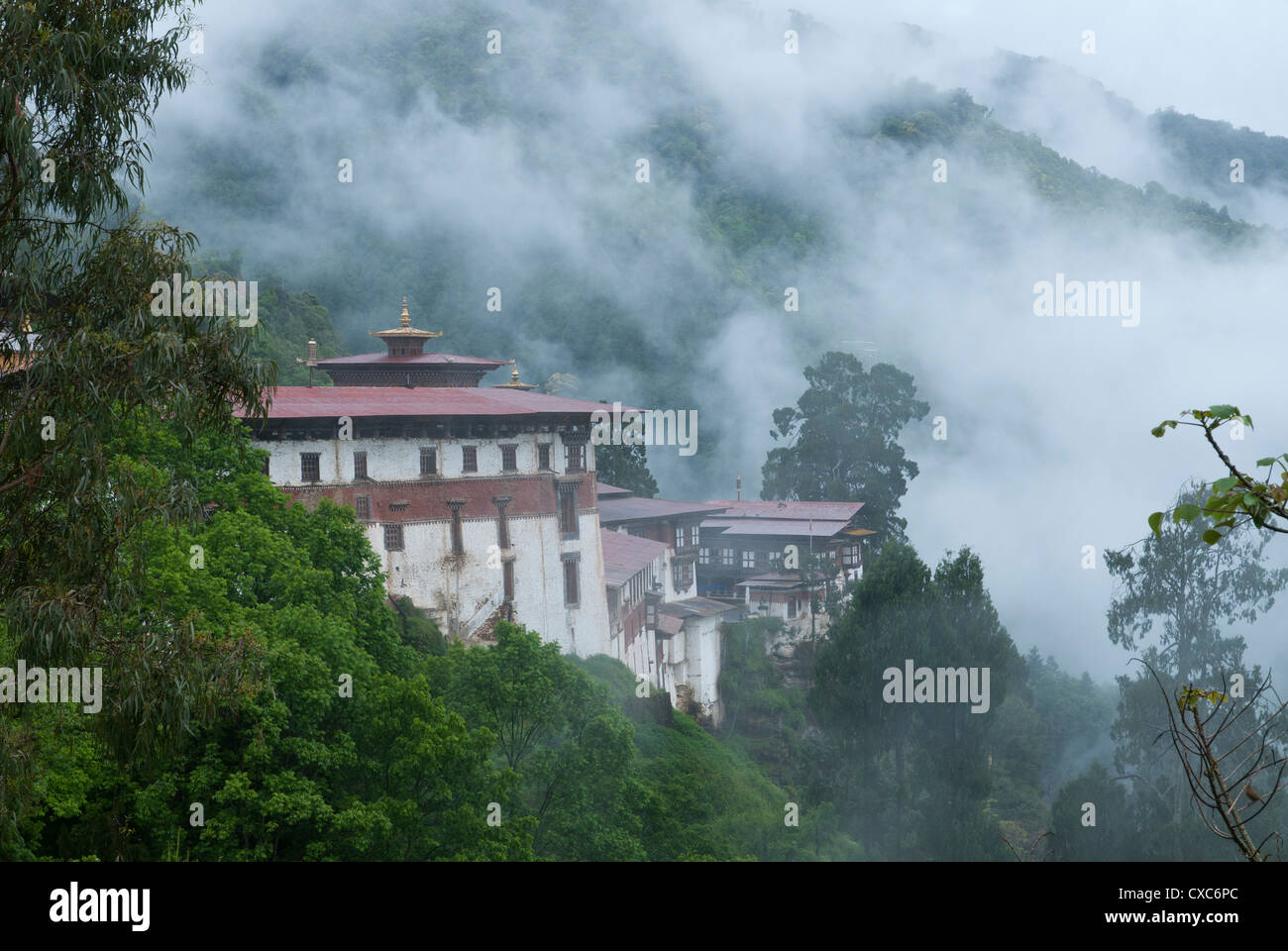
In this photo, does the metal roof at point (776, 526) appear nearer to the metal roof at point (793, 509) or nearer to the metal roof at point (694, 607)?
the metal roof at point (793, 509)

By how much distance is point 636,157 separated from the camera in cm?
12888

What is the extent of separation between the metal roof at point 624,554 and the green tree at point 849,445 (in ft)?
69.4

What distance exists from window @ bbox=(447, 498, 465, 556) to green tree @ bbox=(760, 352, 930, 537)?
35.6 meters

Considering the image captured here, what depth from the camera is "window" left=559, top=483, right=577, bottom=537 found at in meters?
42.0

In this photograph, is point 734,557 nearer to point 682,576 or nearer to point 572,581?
point 682,576

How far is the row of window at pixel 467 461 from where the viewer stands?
35594 millimetres

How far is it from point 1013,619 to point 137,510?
87.8 m

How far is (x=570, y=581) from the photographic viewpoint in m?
42.5

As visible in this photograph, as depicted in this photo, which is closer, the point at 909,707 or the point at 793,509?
the point at 909,707

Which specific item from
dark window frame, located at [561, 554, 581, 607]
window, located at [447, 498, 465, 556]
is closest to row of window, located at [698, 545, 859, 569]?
dark window frame, located at [561, 554, 581, 607]

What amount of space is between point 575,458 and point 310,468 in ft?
35.2

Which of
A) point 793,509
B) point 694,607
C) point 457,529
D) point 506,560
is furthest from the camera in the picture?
point 793,509

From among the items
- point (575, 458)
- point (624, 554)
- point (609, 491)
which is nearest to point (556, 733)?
point (575, 458)
